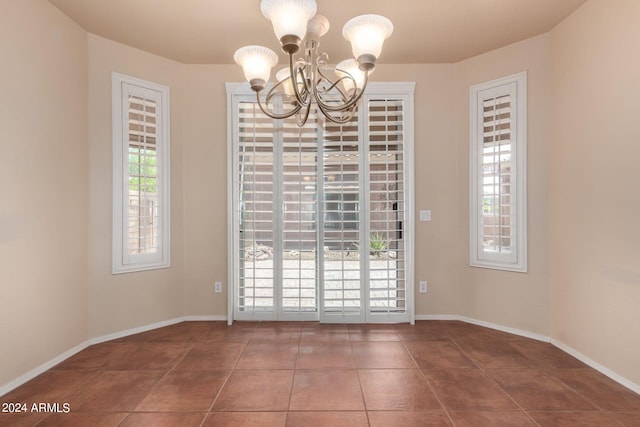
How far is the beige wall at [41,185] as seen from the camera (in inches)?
83.9

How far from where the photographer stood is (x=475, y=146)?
323 centimetres

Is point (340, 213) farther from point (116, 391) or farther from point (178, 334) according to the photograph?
point (116, 391)

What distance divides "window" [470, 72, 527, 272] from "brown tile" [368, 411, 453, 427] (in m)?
1.75

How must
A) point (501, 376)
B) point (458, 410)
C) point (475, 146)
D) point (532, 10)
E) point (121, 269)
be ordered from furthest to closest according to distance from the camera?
1. point (475, 146)
2. point (121, 269)
3. point (532, 10)
4. point (501, 376)
5. point (458, 410)

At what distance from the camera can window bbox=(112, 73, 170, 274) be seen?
116 inches

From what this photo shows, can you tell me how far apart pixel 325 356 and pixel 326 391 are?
0.49 meters

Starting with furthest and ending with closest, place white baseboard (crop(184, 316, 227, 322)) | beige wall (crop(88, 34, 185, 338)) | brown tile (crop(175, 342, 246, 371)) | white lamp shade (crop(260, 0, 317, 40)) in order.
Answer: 1. white baseboard (crop(184, 316, 227, 322))
2. beige wall (crop(88, 34, 185, 338))
3. brown tile (crop(175, 342, 246, 371))
4. white lamp shade (crop(260, 0, 317, 40))

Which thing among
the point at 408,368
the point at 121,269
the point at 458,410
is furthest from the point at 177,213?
the point at 458,410

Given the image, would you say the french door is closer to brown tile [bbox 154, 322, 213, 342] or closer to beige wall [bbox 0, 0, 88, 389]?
brown tile [bbox 154, 322, 213, 342]

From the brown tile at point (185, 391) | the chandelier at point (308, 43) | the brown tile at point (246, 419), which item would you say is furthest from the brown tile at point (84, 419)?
the chandelier at point (308, 43)

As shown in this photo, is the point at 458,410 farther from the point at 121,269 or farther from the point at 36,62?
the point at 36,62

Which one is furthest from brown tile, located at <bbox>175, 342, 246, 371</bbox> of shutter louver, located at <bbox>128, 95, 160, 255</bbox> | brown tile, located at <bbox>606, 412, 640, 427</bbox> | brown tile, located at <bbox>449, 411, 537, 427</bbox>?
brown tile, located at <bbox>606, 412, 640, 427</bbox>

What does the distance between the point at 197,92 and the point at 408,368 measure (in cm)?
321

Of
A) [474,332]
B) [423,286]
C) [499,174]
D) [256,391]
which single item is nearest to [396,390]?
[256,391]
